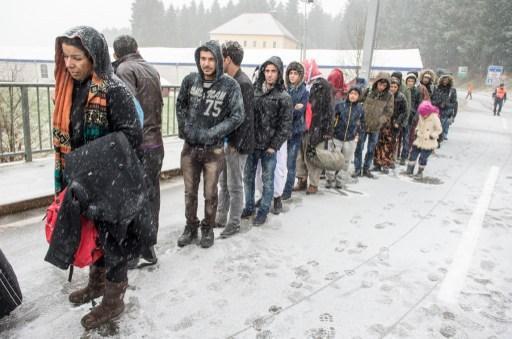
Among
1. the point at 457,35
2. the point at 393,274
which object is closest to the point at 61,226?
the point at 393,274

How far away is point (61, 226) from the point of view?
2346 millimetres

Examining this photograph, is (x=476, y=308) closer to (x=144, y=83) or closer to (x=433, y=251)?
(x=433, y=251)

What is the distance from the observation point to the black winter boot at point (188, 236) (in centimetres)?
404

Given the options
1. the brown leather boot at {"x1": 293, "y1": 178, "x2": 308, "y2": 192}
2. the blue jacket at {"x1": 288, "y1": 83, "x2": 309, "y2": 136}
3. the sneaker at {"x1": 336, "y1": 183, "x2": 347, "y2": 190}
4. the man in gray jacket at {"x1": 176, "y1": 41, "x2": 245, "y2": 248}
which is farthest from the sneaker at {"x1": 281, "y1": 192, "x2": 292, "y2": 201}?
the man in gray jacket at {"x1": 176, "y1": 41, "x2": 245, "y2": 248}

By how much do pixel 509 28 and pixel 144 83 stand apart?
5929 cm

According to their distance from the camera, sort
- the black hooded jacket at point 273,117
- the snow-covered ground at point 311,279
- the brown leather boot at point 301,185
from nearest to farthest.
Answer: the snow-covered ground at point 311,279 → the black hooded jacket at point 273,117 → the brown leather boot at point 301,185

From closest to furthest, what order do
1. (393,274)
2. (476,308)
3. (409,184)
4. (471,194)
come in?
(476,308), (393,274), (471,194), (409,184)

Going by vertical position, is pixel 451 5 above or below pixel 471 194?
above

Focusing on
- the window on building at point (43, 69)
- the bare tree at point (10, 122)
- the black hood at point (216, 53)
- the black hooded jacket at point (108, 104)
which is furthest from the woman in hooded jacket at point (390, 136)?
the window on building at point (43, 69)

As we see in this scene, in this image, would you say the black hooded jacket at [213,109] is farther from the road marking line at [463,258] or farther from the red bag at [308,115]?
the road marking line at [463,258]

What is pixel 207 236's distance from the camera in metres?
4.06

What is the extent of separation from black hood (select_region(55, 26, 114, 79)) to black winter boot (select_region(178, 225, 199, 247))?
6.92ft

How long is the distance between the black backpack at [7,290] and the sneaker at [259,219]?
2.58m

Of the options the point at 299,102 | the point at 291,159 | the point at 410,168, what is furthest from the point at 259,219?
the point at 410,168
